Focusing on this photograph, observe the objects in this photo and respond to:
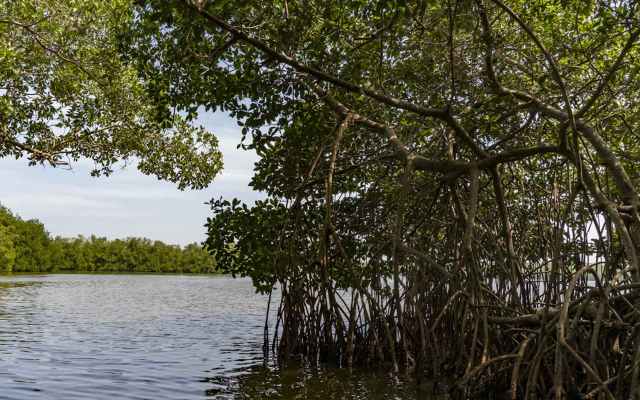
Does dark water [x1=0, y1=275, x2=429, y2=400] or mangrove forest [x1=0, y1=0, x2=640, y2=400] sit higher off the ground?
mangrove forest [x1=0, y1=0, x2=640, y2=400]

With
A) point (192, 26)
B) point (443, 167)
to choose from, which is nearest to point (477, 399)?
point (443, 167)

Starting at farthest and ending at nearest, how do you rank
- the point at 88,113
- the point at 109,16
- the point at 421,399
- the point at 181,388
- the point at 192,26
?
1. the point at 88,113
2. the point at 109,16
3. the point at 181,388
4. the point at 421,399
5. the point at 192,26

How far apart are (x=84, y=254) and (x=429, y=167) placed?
7910 cm

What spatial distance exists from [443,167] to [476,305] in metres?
1.84

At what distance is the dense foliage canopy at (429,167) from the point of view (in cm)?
693

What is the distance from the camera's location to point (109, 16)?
1195 centimetres

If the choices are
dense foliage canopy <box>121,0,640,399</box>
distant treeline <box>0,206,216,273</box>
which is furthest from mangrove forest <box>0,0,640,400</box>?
distant treeline <box>0,206,216,273</box>

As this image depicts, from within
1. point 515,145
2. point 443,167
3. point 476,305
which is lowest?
point 476,305

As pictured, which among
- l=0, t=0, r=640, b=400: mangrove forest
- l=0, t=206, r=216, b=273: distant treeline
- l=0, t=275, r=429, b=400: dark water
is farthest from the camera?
l=0, t=206, r=216, b=273: distant treeline

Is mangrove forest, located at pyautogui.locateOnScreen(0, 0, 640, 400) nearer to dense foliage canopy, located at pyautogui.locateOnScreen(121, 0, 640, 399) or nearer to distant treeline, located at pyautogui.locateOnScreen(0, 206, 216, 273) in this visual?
dense foliage canopy, located at pyautogui.locateOnScreen(121, 0, 640, 399)

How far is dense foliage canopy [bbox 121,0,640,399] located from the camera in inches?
273

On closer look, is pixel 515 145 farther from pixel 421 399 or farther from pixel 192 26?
pixel 192 26

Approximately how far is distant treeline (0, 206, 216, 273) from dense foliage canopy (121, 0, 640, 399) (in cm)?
5403

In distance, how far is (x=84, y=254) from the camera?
80.8m
